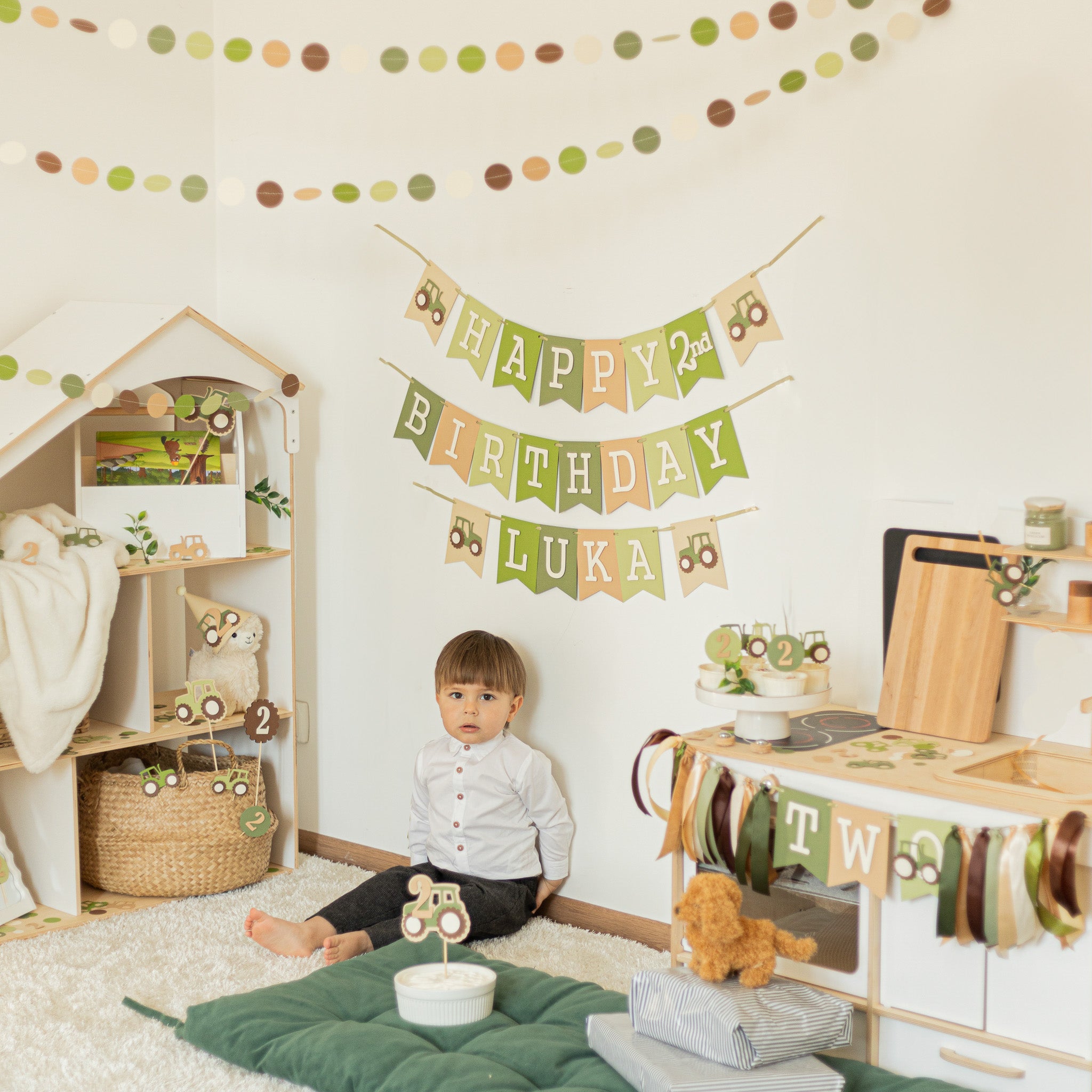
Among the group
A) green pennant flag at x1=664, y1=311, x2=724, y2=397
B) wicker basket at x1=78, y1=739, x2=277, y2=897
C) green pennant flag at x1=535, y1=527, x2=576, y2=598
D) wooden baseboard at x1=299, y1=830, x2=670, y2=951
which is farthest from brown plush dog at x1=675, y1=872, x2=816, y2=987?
wicker basket at x1=78, y1=739, x2=277, y2=897

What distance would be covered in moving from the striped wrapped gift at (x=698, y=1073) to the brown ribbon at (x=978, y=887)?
0.92ft

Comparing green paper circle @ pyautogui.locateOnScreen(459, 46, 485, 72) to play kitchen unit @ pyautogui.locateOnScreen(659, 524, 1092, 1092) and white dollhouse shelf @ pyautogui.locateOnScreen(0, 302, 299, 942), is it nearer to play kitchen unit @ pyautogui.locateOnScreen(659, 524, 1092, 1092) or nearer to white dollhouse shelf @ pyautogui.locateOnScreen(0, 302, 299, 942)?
white dollhouse shelf @ pyautogui.locateOnScreen(0, 302, 299, 942)

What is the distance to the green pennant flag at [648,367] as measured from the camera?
2.40 m

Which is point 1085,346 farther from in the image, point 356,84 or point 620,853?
point 356,84

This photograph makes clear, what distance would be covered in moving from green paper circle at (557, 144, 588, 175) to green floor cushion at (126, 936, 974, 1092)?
144 cm

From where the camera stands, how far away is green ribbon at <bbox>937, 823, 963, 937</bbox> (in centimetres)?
169

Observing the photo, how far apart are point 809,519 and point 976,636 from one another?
39 centimetres

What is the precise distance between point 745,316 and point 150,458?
1355mm

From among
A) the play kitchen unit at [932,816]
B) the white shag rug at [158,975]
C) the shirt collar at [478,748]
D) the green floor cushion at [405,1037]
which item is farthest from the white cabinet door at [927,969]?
Result: the shirt collar at [478,748]

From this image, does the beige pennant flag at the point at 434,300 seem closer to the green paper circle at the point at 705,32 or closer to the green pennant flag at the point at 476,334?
the green pennant flag at the point at 476,334

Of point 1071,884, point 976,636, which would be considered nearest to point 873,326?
point 976,636

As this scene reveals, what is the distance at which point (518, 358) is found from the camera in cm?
260

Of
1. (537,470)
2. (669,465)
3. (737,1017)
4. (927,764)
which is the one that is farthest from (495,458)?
(737,1017)

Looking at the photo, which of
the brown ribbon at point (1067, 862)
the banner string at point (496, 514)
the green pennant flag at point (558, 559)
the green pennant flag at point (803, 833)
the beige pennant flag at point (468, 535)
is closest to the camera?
the brown ribbon at point (1067, 862)
